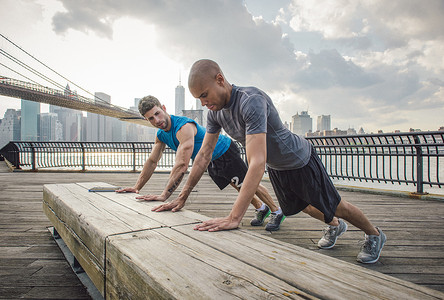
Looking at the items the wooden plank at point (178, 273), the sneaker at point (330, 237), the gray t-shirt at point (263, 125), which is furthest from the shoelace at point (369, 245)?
the wooden plank at point (178, 273)

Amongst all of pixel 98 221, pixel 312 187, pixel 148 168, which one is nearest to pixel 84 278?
pixel 98 221

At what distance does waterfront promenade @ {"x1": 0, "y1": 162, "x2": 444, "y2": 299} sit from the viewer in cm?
167

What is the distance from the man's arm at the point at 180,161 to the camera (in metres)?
2.16

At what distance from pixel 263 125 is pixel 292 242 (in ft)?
4.20

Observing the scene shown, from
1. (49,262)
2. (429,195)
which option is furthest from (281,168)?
(429,195)

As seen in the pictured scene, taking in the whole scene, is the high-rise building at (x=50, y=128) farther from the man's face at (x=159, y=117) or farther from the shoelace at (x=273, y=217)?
the shoelace at (x=273, y=217)

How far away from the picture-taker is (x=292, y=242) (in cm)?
226

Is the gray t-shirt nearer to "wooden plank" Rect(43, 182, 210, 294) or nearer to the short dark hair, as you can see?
"wooden plank" Rect(43, 182, 210, 294)

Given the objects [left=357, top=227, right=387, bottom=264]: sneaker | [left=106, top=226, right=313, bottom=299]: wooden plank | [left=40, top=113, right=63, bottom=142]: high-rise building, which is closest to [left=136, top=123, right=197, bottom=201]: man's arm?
[left=106, top=226, right=313, bottom=299]: wooden plank

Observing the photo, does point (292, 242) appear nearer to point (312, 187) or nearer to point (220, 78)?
point (312, 187)

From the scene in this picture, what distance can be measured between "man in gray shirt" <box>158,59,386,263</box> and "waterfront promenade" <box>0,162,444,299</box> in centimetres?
25

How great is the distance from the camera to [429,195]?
167 inches

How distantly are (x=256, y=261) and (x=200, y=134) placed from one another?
217 centimetres

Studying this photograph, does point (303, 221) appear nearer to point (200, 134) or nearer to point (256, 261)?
point (200, 134)
